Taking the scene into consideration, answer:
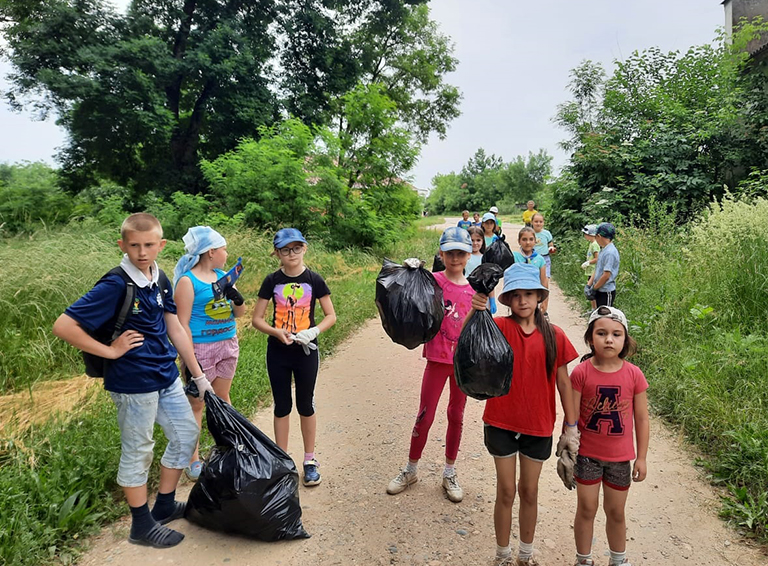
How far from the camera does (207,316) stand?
3.15 m

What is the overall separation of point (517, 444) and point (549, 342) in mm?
556

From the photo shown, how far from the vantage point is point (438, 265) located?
3582 millimetres

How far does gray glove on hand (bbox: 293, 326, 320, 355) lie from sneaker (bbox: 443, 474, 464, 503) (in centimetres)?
129

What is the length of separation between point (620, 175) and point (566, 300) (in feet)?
16.5

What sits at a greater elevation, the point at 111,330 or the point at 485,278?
the point at 485,278

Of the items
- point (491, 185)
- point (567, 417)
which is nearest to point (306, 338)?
point (567, 417)

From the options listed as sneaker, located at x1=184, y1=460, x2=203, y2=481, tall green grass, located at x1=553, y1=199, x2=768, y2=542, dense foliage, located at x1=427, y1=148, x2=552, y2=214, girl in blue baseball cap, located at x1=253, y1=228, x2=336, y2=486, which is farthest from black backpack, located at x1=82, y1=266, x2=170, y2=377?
dense foliage, located at x1=427, y1=148, x2=552, y2=214

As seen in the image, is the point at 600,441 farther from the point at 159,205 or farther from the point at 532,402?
the point at 159,205

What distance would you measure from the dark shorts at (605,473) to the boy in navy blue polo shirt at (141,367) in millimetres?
2130

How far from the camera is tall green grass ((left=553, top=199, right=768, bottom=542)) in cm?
317

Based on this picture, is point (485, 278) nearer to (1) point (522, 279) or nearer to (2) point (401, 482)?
(1) point (522, 279)

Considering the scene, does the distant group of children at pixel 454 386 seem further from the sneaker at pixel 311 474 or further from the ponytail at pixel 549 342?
the sneaker at pixel 311 474

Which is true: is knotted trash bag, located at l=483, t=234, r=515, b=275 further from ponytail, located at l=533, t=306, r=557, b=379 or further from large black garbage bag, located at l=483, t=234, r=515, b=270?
ponytail, located at l=533, t=306, r=557, b=379

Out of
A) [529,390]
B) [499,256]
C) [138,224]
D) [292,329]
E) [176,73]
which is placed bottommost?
[529,390]
